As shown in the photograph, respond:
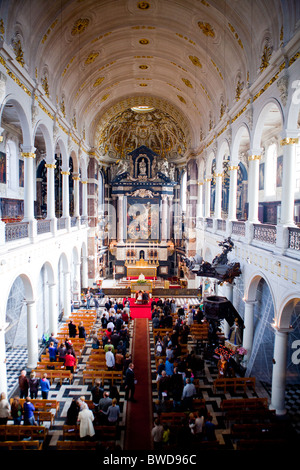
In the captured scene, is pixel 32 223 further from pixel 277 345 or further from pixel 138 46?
pixel 138 46

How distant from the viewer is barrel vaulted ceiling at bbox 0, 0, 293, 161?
452 inches

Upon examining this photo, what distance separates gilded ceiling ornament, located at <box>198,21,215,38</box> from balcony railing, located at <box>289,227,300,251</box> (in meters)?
9.99

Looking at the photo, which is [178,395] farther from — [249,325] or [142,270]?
[142,270]

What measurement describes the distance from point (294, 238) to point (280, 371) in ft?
13.0

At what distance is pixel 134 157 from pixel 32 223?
1898 cm

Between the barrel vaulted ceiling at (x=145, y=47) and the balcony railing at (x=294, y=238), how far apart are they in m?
5.69

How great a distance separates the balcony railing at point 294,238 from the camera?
862 cm

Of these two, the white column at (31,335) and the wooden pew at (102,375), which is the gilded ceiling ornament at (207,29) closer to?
the white column at (31,335)

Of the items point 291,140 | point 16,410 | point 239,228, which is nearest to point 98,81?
point 239,228

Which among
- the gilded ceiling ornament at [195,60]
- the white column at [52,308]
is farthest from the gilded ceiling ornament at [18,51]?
→ the gilded ceiling ornament at [195,60]

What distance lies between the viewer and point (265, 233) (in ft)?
36.1

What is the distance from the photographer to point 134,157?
98.0 feet

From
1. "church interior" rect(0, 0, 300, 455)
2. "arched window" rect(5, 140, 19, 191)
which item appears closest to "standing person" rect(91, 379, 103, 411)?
"church interior" rect(0, 0, 300, 455)
